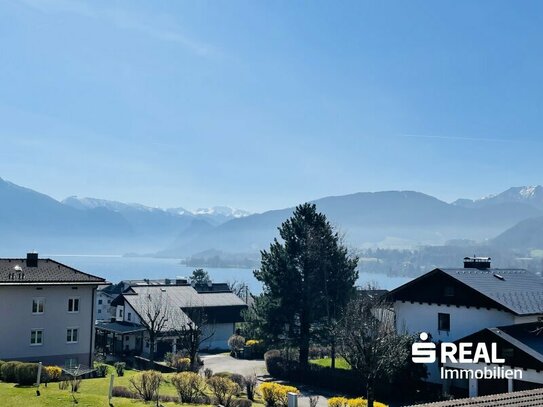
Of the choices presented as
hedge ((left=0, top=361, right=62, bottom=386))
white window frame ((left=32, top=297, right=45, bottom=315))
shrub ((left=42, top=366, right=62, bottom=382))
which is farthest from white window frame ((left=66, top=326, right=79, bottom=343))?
hedge ((left=0, top=361, right=62, bottom=386))

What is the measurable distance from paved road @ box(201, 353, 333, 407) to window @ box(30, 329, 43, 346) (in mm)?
12793

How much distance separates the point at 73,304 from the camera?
3909cm

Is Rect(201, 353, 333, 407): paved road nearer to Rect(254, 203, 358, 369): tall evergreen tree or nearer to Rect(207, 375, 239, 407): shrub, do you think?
Rect(254, 203, 358, 369): tall evergreen tree

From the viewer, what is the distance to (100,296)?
8975 cm

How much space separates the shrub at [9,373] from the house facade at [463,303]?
912 inches

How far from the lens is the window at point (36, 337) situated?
123 feet

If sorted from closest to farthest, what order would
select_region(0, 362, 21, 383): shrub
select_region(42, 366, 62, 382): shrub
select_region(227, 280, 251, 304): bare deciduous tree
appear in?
select_region(0, 362, 21, 383): shrub → select_region(42, 366, 62, 382): shrub → select_region(227, 280, 251, 304): bare deciduous tree

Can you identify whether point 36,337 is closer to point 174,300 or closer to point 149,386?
point 149,386

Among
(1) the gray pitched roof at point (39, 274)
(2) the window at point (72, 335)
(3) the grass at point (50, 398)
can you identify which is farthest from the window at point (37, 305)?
(3) the grass at point (50, 398)

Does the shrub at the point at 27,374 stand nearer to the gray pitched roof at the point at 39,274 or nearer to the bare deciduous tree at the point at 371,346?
the gray pitched roof at the point at 39,274

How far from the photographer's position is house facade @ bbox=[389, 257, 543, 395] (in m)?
32.2

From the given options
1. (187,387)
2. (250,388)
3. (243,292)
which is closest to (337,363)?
(250,388)

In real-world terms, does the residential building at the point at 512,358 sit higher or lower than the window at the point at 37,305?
lower

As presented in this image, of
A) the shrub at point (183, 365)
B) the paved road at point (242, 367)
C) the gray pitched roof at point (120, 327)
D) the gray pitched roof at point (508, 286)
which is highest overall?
the gray pitched roof at point (508, 286)
